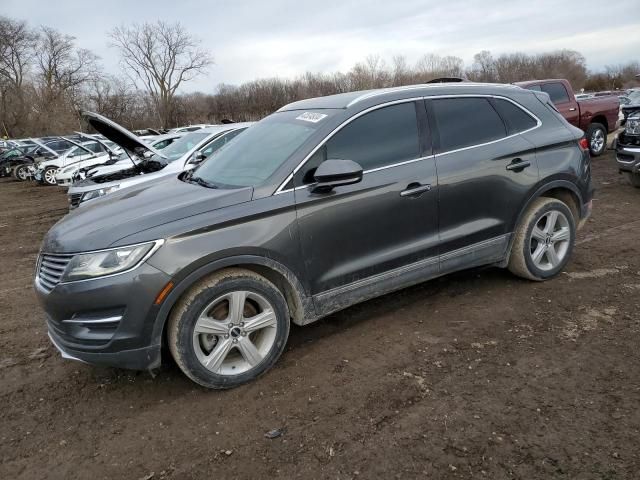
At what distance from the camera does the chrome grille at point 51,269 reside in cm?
294

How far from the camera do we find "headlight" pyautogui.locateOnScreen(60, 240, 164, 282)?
2820 millimetres

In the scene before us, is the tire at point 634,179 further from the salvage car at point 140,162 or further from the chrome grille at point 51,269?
the chrome grille at point 51,269

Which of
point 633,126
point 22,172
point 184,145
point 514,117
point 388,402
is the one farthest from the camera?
point 22,172

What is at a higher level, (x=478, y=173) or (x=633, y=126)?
(x=633, y=126)

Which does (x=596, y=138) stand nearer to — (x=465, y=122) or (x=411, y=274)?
(x=465, y=122)

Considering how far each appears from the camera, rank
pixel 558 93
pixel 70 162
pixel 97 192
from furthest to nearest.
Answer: pixel 70 162, pixel 558 93, pixel 97 192

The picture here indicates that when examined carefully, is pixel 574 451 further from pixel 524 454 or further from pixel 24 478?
pixel 24 478

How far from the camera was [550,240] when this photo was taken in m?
4.44

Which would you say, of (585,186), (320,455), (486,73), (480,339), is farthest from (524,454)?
(486,73)

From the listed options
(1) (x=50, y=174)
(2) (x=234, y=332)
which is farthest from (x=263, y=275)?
(1) (x=50, y=174)

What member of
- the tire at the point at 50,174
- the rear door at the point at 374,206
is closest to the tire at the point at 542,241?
the rear door at the point at 374,206

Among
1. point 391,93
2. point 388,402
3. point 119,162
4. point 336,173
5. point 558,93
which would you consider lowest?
point 388,402

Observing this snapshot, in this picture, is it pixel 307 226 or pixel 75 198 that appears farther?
pixel 75 198

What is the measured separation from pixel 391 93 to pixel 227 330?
216 centimetres
